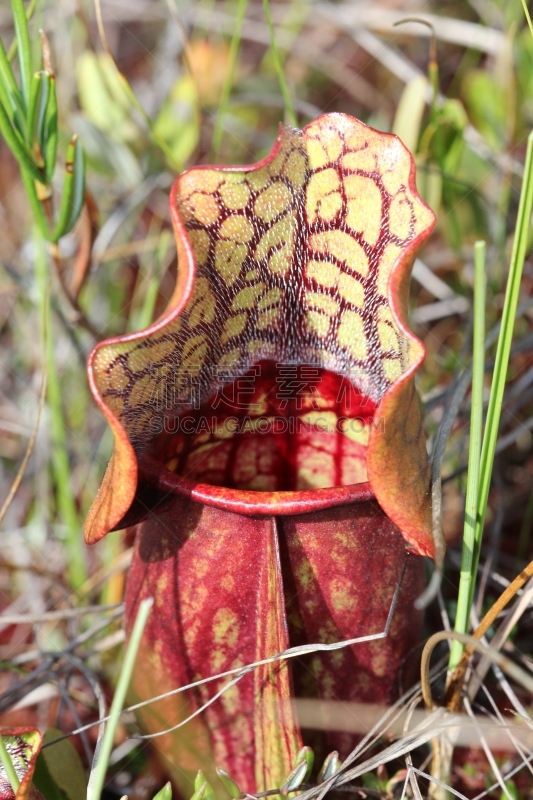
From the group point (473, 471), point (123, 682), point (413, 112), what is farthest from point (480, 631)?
point (413, 112)

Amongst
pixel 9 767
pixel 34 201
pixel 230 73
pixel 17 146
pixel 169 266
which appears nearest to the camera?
pixel 9 767

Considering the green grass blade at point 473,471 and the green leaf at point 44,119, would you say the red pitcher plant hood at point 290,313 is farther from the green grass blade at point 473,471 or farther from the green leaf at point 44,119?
the green leaf at point 44,119

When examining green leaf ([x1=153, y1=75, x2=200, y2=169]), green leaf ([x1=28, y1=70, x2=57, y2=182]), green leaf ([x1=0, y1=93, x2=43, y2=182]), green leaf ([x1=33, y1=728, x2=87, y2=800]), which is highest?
green leaf ([x1=153, y1=75, x2=200, y2=169])

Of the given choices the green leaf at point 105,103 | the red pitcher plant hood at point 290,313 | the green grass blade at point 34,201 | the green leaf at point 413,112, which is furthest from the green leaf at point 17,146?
the green leaf at point 413,112

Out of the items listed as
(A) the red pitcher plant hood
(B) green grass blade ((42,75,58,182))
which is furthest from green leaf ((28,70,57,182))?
(A) the red pitcher plant hood

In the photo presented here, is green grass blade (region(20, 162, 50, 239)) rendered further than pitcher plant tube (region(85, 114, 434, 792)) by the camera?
Yes

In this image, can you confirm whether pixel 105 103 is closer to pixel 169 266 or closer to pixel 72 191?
pixel 169 266

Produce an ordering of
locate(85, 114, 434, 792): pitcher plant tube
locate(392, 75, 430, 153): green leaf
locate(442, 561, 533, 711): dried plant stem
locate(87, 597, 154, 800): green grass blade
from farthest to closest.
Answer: locate(392, 75, 430, 153): green leaf
locate(442, 561, 533, 711): dried plant stem
locate(85, 114, 434, 792): pitcher plant tube
locate(87, 597, 154, 800): green grass blade

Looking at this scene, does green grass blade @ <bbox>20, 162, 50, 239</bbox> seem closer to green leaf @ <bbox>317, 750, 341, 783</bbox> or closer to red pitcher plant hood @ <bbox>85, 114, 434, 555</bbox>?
red pitcher plant hood @ <bbox>85, 114, 434, 555</bbox>
